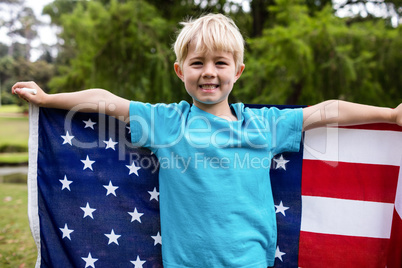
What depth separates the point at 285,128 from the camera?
1.95 metres

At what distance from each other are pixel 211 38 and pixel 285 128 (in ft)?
2.10

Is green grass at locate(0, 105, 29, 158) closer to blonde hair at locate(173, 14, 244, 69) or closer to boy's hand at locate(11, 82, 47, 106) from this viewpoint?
boy's hand at locate(11, 82, 47, 106)

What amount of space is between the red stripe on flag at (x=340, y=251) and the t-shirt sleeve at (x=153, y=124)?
3.78ft

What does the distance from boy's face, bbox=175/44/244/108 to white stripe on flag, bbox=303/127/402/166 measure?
746 millimetres

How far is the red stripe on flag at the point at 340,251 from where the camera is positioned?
89.1 inches

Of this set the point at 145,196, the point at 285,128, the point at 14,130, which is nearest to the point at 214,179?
the point at 285,128

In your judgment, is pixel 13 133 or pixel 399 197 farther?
pixel 13 133

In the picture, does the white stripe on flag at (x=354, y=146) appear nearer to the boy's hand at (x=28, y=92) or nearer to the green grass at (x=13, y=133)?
the boy's hand at (x=28, y=92)

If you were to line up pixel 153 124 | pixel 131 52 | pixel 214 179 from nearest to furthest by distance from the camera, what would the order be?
pixel 214 179 < pixel 153 124 < pixel 131 52

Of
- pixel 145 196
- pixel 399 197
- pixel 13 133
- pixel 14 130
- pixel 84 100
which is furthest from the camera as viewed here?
pixel 14 130

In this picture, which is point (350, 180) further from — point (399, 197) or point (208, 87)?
point (208, 87)

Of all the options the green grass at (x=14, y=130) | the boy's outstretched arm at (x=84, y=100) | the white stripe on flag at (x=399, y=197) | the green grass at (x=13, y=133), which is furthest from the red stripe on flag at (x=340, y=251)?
the green grass at (x=14, y=130)

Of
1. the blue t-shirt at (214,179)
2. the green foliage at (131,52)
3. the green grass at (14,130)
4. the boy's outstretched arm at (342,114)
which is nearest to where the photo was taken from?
the blue t-shirt at (214,179)

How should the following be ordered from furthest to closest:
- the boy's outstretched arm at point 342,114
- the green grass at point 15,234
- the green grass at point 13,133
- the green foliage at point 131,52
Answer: the green grass at point 13,133 < the green foliage at point 131,52 < the green grass at point 15,234 < the boy's outstretched arm at point 342,114
